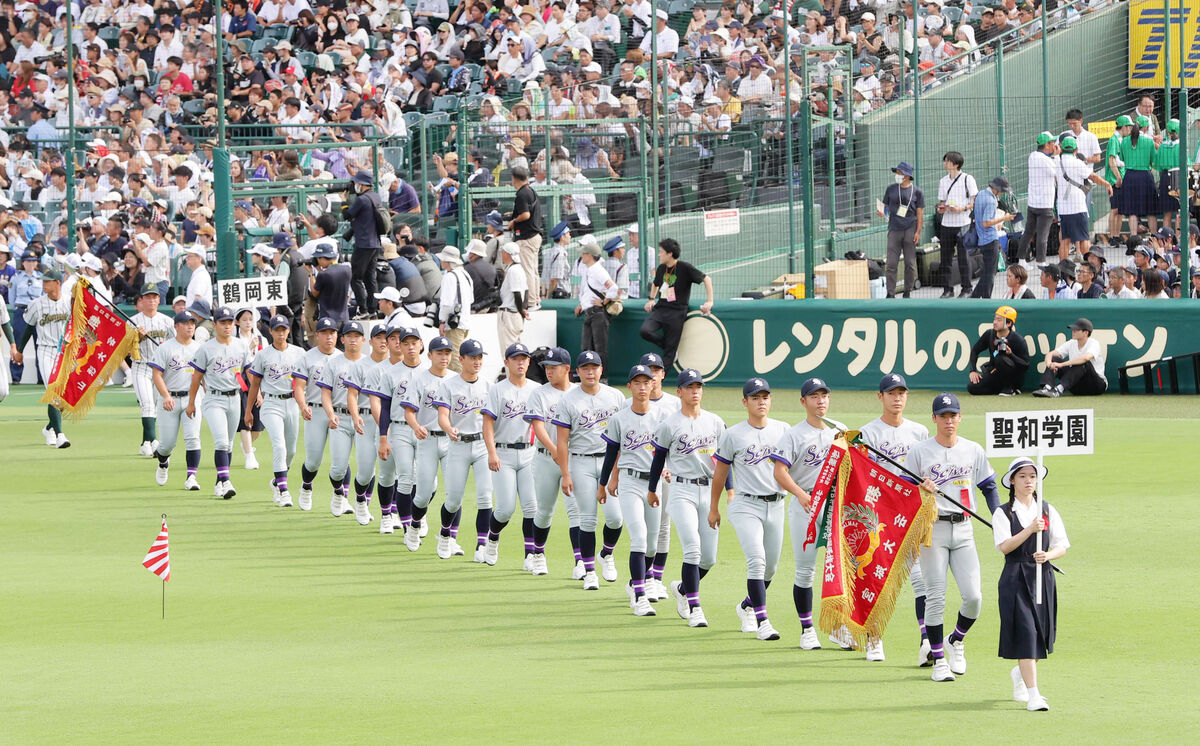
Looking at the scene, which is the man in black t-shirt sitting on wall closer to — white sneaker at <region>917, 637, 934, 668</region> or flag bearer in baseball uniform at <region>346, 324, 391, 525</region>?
flag bearer in baseball uniform at <region>346, 324, 391, 525</region>

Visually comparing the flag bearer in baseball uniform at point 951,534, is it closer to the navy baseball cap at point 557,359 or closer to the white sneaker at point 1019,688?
the white sneaker at point 1019,688

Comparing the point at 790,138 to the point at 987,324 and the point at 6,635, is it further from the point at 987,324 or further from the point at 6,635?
the point at 6,635

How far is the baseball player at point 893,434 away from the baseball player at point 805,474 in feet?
0.84

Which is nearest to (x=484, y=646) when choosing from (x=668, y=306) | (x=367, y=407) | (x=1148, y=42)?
(x=367, y=407)

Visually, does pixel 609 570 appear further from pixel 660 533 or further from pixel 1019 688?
pixel 1019 688

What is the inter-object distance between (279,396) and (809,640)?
314 inches

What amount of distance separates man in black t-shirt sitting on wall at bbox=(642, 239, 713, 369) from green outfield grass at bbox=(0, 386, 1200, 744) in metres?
7.17

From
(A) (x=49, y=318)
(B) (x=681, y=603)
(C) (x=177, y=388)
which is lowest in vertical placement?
(B) (x=681, y=603)

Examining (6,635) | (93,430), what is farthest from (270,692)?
(93,430)

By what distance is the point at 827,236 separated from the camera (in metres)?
25.2

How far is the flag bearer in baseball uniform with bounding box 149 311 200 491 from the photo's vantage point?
18188mm

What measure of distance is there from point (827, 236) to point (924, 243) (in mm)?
1462

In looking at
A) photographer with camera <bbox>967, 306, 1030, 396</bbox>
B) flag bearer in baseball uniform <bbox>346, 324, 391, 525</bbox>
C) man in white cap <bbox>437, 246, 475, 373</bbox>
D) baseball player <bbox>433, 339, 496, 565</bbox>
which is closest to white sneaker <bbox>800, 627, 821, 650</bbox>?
baseball player <bbox>433, 339, 496, 565</bbox>

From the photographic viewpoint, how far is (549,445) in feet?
44.5
